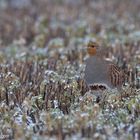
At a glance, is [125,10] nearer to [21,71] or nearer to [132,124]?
[21,71]

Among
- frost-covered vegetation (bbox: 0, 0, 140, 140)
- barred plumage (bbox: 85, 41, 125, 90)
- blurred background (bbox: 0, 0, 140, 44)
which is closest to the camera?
frost-covered vegetation (bbox: 0, 0, 140, 140)

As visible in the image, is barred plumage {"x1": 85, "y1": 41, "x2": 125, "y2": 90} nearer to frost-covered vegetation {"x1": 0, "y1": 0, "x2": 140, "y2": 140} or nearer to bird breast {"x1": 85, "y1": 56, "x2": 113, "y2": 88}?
bird breast {"x1": 85, "y1": 56, "x2": 113, "y2": 88}

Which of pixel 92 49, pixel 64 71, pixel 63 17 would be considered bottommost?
pixel 64 71

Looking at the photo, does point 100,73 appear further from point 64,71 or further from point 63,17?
point 63,17

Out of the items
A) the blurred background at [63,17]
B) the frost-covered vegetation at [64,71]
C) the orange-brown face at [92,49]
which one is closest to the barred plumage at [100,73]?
the orange-brown face at [92,49]

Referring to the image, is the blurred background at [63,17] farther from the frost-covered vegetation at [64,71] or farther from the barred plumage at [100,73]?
the barred plumage at [100,73]

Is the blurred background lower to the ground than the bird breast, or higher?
higher

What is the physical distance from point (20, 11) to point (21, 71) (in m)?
5.80

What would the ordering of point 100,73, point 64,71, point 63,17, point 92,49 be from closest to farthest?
point 100,73
point 92,49
point 64,71
point 63,17

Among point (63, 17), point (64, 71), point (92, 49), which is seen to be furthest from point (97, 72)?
point (63, 17)

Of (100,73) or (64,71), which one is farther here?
(64,71)

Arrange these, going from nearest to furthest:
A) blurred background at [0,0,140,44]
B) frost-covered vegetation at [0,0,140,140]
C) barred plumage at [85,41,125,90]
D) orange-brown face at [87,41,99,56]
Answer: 1. frost-covered vegetation at [0,0,140,140]
2. barred plumage at [85,41,125,90]
3. orange-brown face at [87,41,99,56]
4. blurred background at [0,0,140,44]

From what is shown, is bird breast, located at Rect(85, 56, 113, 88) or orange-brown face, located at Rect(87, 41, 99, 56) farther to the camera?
orange-brown face, located at Rect(87, 41, 99, 56)

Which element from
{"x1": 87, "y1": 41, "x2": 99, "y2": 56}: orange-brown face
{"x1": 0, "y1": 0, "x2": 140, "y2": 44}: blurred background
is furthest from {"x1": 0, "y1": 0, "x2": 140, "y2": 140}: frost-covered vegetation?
{"x1": 87, "y1": 41, "x2": 99, "y2": 56}: orange-brown face
